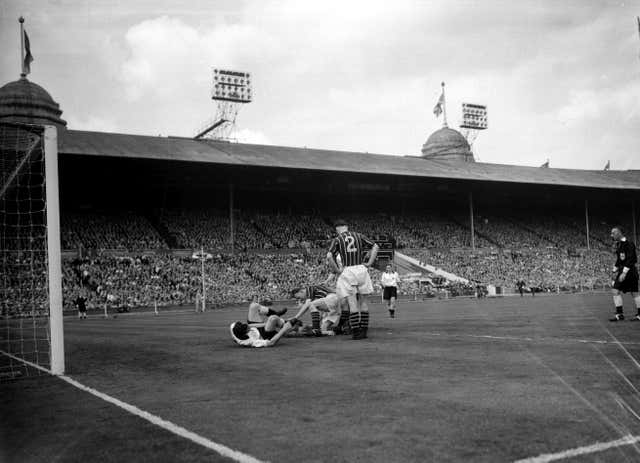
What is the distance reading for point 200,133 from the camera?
64250mm

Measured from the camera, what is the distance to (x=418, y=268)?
4834 centimetres

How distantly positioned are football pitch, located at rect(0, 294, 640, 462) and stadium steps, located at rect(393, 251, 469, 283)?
40.0m

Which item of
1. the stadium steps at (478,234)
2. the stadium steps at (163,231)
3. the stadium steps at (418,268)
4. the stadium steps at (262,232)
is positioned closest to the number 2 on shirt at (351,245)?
the stadium steps at (163,231)

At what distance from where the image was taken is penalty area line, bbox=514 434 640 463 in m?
3.06

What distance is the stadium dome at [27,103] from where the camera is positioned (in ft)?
180

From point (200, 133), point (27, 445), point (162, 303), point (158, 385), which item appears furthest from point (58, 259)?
point (200, 133)

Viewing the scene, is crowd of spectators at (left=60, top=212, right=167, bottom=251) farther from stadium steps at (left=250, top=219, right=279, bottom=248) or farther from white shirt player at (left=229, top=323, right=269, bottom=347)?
white shirt player at (left=229, top=323, right=269, bottom=347)

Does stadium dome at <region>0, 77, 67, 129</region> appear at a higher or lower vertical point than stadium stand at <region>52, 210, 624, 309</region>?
Result: higher

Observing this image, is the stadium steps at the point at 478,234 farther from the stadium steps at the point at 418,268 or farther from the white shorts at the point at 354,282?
the white shorts at the point at 354,282

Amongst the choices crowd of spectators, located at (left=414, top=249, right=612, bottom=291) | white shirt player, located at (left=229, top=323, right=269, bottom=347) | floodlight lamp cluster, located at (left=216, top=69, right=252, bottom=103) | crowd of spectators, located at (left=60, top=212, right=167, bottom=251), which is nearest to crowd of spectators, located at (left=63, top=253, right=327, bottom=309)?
crowd of spectators, located at (left=60, top=212, right=167, bottom=251)

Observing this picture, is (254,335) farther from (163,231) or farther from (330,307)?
(163,231)

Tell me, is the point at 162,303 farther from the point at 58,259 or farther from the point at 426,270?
the point at 58,259

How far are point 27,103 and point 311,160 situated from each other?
29745 millimetres

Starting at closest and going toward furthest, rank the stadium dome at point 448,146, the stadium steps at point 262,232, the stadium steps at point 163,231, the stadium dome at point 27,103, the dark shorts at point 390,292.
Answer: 1. the dark shorts at point 390,292
2. the stadium steps at point 163,231
3. the stadium steps at point 262,232
4. the stadium dome at point 27,103
5. the stadium dome at point 448,146
